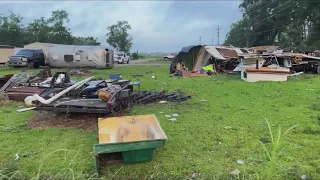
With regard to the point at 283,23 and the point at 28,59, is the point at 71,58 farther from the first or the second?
the point at 283,23

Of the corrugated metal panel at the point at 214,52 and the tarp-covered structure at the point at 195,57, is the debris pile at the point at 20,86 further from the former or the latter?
the corrugated metal panel at the point at 214,52

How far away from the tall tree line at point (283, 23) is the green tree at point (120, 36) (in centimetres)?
2406

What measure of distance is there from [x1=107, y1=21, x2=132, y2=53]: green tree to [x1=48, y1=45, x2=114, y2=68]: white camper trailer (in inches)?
1715

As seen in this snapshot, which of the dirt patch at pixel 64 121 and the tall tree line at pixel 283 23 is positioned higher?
the tall tree line at pixel 283 23

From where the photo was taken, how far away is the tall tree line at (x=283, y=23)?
1554 inches

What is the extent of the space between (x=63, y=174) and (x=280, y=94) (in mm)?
8291

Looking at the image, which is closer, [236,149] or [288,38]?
[236,149]

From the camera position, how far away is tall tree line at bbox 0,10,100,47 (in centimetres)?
6103

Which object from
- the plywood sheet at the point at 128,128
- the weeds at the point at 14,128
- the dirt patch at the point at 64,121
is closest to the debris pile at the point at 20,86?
the dirt patch at the point at 64,121

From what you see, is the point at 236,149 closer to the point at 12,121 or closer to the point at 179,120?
the point at 179,120

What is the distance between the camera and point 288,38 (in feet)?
166

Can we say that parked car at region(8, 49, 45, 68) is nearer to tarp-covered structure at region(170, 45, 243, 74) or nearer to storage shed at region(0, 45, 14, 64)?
storage shed at region(0, 45, 14, 64)

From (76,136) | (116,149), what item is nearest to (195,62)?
(76,136)

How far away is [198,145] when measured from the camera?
504 cm
